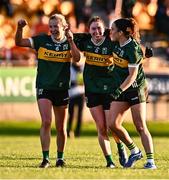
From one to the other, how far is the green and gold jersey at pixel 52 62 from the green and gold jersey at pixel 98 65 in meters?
0.32

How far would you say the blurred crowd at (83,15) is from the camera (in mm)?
29281

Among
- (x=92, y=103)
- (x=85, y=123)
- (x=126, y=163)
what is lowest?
(x=85, y=123)

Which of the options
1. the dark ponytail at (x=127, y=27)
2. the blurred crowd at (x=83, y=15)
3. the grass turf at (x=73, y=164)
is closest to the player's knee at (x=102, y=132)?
the grass turf at (x=73, y=164)

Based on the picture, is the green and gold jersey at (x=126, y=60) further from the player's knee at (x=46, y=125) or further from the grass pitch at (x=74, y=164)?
the grass pitch at (x=74, y=164)

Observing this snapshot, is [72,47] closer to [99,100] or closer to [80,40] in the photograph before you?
[80,40]

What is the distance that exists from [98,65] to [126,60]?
675 mm

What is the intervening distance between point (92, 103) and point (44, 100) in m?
0.72

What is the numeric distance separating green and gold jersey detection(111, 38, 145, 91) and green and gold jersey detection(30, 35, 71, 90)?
0.83 m

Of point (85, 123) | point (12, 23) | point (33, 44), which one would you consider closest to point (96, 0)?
point (12, 23)

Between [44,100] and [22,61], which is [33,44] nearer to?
[44,100]

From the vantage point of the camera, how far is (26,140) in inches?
876

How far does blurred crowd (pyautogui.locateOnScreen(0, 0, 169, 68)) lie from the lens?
29281 millimetres

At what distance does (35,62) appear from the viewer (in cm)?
2794

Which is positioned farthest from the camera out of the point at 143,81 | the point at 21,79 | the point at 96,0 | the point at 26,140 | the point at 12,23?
the point at 96,0
